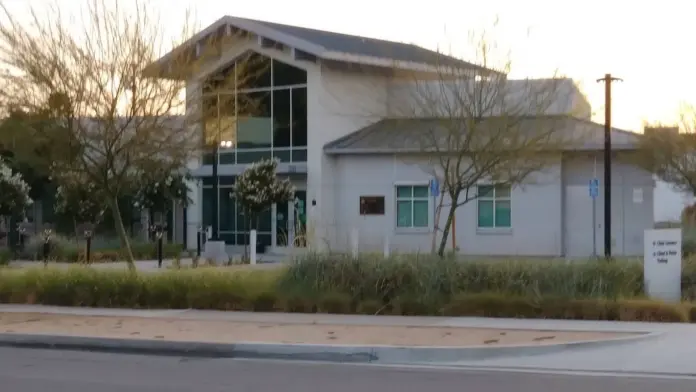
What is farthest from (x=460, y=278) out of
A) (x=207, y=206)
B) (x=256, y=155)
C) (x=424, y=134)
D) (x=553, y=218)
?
(x=207, y=206)

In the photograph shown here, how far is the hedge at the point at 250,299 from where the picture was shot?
16.6 meters

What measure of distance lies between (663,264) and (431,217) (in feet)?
64.6

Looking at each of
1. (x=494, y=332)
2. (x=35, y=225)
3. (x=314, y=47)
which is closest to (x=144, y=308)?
(x=494, y=332)

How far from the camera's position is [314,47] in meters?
36.3

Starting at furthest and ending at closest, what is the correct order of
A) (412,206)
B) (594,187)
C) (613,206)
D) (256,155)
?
(256,155) < (412,206) < (613,206) < (594,187)

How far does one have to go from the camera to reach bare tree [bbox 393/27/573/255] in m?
22.6

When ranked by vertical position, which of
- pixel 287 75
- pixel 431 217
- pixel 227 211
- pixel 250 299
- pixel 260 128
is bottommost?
pixel 250 299

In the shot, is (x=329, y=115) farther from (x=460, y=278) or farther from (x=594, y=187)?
(x=460, y=278)

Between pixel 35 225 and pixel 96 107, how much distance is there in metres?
23.9

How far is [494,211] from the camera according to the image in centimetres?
3672

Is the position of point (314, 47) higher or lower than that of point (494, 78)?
higher

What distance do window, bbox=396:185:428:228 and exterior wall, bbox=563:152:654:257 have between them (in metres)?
5.03

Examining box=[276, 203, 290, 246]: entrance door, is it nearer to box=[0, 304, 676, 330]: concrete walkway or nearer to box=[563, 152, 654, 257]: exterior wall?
box=[563, 152, 654, 257]: exterior wall

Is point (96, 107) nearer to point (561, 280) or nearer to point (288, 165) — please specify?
point (561, 280)
